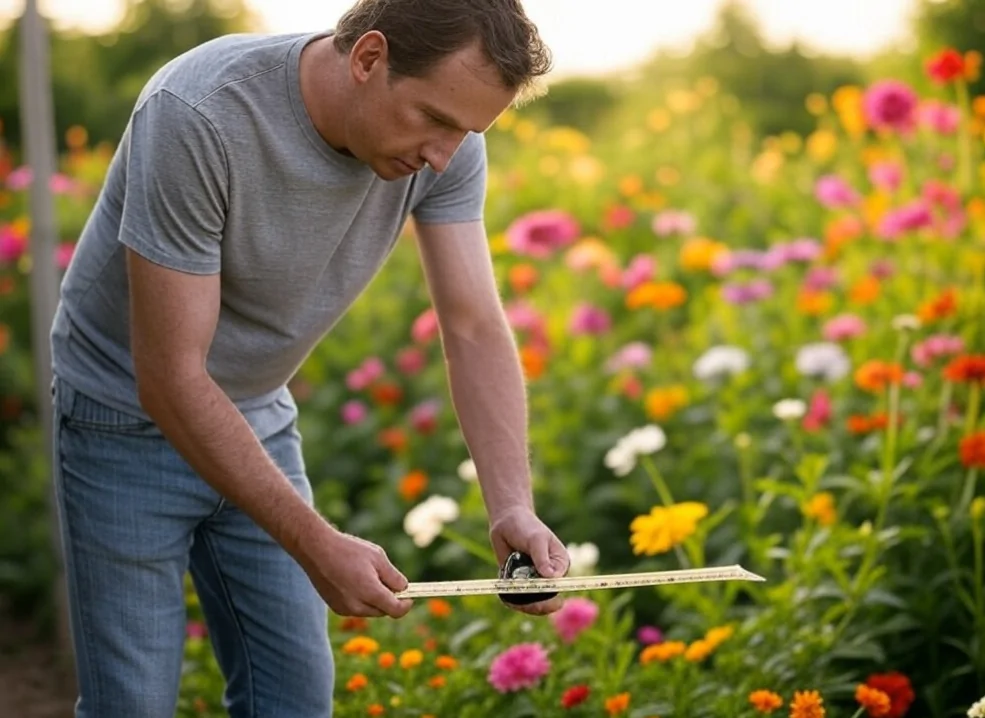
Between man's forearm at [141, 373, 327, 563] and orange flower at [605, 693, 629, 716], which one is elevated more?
man's forearm at [141, 373, 327, 563]

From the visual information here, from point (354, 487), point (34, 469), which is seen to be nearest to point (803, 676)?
point (354, 487)

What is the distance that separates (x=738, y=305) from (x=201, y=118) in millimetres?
2814

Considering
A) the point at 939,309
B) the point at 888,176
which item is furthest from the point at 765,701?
the point at 888,176

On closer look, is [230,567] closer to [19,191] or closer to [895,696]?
[895,696]

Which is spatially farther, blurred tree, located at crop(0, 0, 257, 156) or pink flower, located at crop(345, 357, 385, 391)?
blurred tree, located at crop(0, 0, 257, 156)

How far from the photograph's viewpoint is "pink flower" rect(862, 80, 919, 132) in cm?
448

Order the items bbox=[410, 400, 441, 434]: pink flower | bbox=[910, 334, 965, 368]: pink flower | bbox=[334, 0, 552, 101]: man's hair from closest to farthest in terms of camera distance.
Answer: bbox=[334, 0, 552, 101]: man's hair, bbox=[910, 334, 965, 368]: pink flower, bbox=[410, 400, 441, 434]: pink flower

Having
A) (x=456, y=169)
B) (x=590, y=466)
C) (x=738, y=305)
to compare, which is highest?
(x=456, y=169)

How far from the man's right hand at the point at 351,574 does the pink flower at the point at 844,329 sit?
2312 millimetres

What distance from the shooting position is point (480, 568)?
3.83 meters

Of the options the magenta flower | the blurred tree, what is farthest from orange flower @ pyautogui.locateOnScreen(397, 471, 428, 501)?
the blurred tree

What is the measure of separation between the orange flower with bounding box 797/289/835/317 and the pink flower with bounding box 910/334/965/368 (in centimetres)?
42

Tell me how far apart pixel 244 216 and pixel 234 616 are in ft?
2.34

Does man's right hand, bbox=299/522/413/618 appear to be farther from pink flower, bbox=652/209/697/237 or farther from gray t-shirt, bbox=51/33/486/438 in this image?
pink flower, bbox=652/209/697/237
